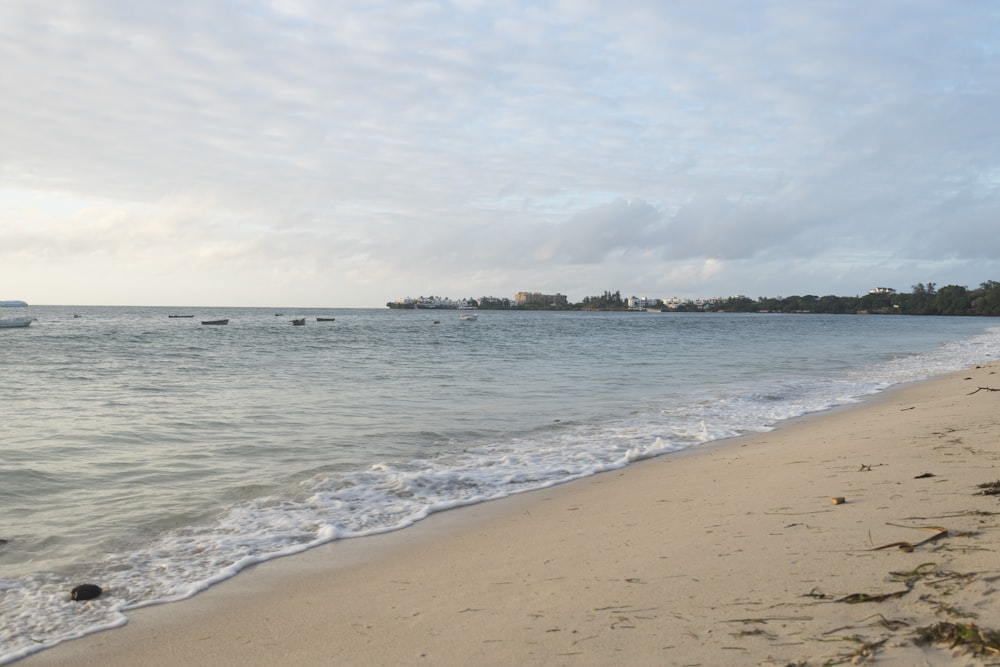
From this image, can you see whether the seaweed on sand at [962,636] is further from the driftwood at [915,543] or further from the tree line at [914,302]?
the tree line at [914,302]

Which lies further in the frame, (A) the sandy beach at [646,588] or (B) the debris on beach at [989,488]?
(B) the debris on beach at [989,488]

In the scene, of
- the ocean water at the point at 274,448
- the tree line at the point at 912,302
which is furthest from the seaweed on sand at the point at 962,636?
the tree line at the point at 912,302

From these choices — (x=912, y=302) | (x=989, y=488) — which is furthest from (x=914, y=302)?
(x=989, y=488)

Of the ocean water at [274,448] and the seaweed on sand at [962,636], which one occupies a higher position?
the seaweed on sand at [962,636]

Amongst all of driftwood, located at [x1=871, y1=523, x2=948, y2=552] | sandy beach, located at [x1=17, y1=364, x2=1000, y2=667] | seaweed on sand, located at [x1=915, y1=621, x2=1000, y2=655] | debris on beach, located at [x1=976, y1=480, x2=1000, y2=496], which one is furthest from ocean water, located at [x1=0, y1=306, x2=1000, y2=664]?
seaweed on sand, located at [x1=915, y1=621, x2=1000, y2=655]

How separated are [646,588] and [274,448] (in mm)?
7122

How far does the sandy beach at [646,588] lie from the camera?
307cm

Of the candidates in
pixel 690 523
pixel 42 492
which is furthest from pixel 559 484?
pixel 42 492

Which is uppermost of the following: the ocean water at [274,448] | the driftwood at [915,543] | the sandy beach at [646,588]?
the driftwood at [915,543]

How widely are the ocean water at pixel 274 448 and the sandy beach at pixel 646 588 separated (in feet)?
2.10

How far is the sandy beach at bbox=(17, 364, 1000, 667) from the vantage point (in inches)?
121

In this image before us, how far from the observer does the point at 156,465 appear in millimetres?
8461

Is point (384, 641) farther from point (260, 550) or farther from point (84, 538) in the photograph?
point (84, 538)

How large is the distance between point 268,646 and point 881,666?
9.84 ft
